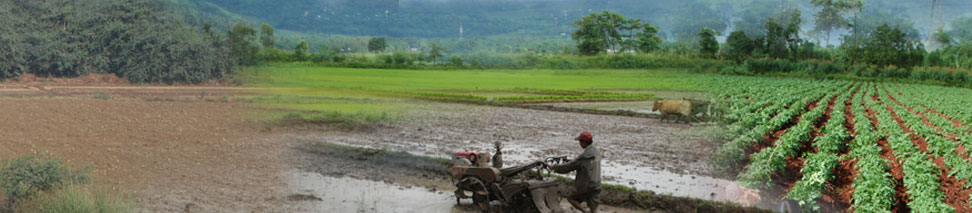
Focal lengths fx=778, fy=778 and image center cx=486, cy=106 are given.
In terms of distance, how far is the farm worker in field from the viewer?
23.3 feet

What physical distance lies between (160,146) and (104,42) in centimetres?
683

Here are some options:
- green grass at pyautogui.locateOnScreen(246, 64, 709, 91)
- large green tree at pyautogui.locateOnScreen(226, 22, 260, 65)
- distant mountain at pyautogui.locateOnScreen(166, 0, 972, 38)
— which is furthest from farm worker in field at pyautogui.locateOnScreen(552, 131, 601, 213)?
green grass at pyautogui.locateOnScreen(246, 64, 709, 91)

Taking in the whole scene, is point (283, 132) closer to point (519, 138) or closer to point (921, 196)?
point (519, 138)

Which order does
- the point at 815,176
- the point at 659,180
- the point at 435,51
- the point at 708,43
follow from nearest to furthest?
the point at 815,176
the point at 659,180
the point at 708,43
the point at 435,51

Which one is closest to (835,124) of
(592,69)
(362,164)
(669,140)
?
(669,140)

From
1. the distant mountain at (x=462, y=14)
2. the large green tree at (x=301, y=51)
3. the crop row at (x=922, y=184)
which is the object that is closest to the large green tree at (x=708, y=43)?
the distant mountain at (x=462, y=14)

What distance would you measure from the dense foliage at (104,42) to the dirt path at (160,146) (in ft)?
3.30

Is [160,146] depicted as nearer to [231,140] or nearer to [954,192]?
[231,140]

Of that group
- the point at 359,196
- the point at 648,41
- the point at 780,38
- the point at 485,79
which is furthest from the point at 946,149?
the point at 485,79

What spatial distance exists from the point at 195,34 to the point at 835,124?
55.8 feet

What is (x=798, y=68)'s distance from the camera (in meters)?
41.8

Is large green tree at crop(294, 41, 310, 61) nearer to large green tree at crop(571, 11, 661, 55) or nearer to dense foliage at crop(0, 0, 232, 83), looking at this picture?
dense foliage at crop(0, 0, 232, 83)

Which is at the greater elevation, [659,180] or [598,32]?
[598,32]

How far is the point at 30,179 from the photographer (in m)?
9.48
